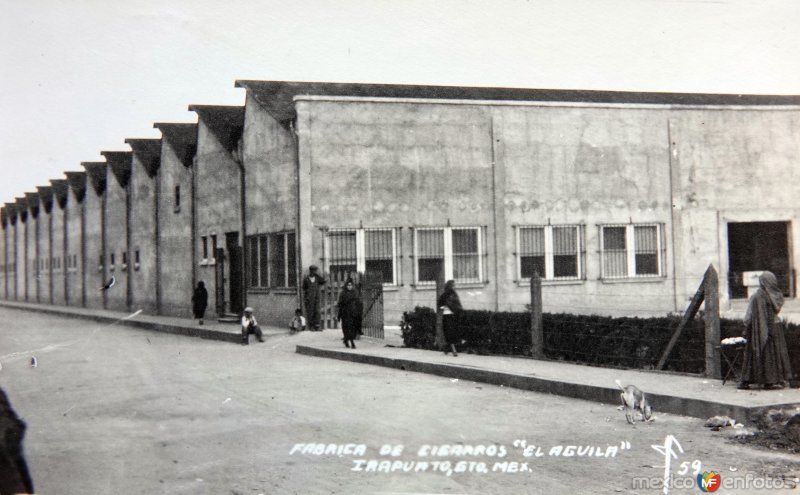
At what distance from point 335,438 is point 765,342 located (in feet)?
17.9

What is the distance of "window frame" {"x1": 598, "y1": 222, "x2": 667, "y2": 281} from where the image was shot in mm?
28031

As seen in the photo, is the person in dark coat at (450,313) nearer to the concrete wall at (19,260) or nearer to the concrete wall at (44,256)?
the concrete wall at (44,256)

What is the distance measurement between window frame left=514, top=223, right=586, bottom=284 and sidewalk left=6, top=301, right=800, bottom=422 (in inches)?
282

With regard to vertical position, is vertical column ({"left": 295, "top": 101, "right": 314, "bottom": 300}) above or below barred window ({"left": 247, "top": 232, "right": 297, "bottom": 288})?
above

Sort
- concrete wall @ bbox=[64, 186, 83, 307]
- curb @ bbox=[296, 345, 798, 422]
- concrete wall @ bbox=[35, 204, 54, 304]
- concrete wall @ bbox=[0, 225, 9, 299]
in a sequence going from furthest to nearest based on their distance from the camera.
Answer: concrete wall @ bbox=[0, 225, 9, 299] < concrete wall @ bbox=[35, 204, 54, 304] < concrete wall @ bbox=[64, 186, 83, 307] < curb @ bbox=[296, 345, 798, 422]

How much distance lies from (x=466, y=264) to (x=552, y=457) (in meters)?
18.6

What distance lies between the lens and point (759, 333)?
35.9 ft

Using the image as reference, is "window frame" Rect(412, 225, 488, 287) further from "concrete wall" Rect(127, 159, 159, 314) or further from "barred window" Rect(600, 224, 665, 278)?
"concrete wall" Rect(127, 159, 159, 314)

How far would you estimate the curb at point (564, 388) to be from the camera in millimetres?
9703

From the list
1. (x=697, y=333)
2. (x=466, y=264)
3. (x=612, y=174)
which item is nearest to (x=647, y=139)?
(x=612, y=174)

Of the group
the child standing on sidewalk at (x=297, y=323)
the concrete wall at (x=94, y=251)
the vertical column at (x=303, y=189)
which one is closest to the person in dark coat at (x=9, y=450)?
the child standing on sidewalk at (x=297, y=323)
